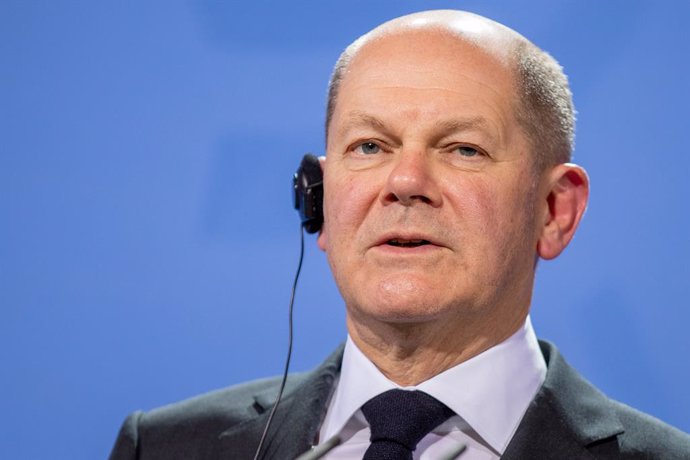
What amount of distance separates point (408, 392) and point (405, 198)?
1.18 ft

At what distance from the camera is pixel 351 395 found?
211 centimetres

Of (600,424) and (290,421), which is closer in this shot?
(600,424)

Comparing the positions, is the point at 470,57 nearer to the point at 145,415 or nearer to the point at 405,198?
the point at 405,198

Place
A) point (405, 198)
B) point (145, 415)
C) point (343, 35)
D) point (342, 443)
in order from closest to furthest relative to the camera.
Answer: point (405, 198) → point (342, 443) → point (145, 415) → point (343, 35)

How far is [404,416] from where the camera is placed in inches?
78.6

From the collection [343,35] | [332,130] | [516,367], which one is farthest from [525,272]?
[343,35]

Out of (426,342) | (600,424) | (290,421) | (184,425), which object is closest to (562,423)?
(600,424)

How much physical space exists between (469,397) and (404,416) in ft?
0.41

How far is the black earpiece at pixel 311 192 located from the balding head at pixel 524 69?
143mm

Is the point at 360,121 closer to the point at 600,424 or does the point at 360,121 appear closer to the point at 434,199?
the point at 434,199

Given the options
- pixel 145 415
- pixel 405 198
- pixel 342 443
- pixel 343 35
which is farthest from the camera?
pixel 343 35

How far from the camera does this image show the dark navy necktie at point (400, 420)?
1.95 meters

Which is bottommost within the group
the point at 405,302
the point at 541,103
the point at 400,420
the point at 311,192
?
the point at 400,420

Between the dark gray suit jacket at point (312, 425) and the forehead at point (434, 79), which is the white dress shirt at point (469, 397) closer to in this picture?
the dark gray suit jacket at point (312, 425)
